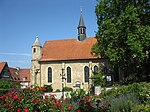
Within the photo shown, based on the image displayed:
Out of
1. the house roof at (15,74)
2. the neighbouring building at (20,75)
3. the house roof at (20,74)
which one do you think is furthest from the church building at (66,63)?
the house roof at (20,74)

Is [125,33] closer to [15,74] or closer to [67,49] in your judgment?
[67,49]

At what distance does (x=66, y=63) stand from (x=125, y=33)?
1760cm

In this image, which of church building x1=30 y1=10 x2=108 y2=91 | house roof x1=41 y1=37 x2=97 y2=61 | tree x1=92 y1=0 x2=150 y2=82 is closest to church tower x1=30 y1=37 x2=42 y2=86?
church building x1=30 y1=10 x2=108 y2=91

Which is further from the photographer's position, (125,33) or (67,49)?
(67,49)

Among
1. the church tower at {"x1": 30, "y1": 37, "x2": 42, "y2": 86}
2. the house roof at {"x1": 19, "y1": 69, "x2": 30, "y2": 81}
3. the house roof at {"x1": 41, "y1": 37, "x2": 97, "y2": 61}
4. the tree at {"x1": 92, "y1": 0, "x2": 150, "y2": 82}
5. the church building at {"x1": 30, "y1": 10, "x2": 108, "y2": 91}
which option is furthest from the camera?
the house roof at {"x1": 19, "y1": 69, "x2": 30, "y2": 81}

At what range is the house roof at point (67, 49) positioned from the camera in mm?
42469

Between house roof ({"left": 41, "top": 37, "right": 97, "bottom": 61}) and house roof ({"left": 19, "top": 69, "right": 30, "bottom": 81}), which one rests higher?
house roof ({"left": 41, "top": 37, "right": 97, "bottom": 61})

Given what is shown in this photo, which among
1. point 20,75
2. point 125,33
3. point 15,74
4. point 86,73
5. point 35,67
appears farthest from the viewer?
point 20,75

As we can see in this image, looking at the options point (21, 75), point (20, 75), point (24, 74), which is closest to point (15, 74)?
point (20, 75)

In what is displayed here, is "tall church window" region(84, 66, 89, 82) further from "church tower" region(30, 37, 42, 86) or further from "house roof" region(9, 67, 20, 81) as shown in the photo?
"house roof" region(9, 67, 20, 81)

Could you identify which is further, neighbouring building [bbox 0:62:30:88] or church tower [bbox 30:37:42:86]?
neighbouring building [bbox 0:62:30:88]

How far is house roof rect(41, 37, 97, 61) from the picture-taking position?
42469 mm

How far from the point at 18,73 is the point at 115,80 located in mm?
41472

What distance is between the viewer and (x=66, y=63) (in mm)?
42625
